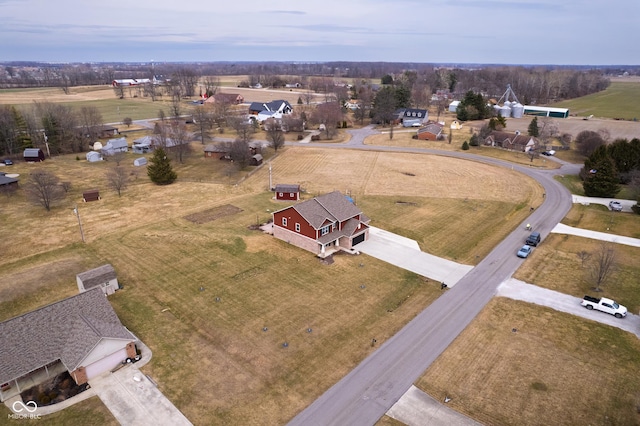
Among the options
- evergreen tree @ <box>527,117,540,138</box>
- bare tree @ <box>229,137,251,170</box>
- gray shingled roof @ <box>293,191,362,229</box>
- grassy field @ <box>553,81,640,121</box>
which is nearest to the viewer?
gray shingled roof @ <box>293,191,362,229</box>

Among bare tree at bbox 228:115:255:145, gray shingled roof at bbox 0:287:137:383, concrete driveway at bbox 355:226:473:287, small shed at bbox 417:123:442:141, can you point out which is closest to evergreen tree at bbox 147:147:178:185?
bare tree at bbox 228:115:255:145

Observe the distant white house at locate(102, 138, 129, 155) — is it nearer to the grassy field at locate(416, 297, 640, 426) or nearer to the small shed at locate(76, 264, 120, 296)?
the small shed at locate(76, 264, 120, 296)

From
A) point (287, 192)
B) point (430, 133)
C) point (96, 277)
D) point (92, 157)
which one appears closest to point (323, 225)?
point (287, 192)

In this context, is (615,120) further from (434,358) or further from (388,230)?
(434,358)

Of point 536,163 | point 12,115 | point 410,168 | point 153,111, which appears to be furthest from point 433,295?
point 153,111

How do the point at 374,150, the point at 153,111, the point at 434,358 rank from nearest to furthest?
the point at 434,358 → the point at 374,150 → the point at 153,111

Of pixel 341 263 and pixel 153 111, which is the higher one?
pixel 153 111
